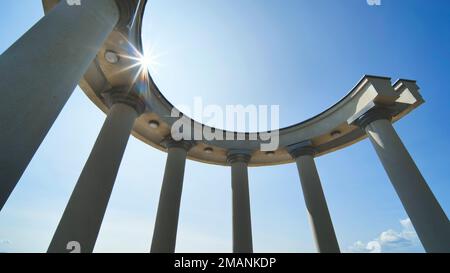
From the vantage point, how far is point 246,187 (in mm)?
43406

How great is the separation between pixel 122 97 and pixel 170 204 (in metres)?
18.7

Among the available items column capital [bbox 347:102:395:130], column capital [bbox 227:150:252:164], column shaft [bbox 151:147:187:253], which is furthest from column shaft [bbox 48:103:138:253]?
column capital [bbox 347:102:395:130]

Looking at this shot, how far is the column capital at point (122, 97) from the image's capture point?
3031 cm

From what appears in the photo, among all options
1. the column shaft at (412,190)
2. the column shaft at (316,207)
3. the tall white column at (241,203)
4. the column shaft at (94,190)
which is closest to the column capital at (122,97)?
the column shaft at (94,190)

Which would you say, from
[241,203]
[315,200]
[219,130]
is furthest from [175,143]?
[315,200]

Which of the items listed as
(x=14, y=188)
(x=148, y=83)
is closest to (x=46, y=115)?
(x=14, y=188)

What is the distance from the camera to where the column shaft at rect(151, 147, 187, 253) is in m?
32.5

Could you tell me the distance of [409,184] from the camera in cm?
2842

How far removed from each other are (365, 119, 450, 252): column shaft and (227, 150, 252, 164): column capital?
23.6 metres

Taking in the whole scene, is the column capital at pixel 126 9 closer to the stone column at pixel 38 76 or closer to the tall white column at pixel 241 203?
the stone column at pixel 38 76
